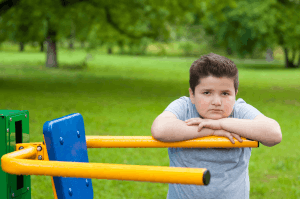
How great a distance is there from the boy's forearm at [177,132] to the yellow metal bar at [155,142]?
0.9 inches

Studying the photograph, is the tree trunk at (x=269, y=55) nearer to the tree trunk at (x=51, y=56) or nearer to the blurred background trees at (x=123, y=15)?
the blurred background trees at (x=123, y=15)

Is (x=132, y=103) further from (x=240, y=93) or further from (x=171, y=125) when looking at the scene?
(x=171, y=125)

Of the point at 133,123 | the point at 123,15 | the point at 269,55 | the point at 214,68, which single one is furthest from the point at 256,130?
the point at 269,55

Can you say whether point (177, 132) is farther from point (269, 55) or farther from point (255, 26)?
point (269, 55)

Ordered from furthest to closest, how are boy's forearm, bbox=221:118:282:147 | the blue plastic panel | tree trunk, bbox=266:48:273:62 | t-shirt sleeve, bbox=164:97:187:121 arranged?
tree trunk, bbox=266:48:273:62
t-shirt sleeve, bbox=164:97:187:121
boy's forearm, bbox=221:118:282:147
the blue plastic panel

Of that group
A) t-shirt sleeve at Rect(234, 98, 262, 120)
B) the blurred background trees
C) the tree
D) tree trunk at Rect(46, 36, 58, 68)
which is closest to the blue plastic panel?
t-shirt sleeve at Rect(234, 98, 262, 120)

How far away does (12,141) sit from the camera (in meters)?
1.60

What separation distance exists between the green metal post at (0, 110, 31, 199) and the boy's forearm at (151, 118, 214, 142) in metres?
0.61

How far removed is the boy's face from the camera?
5.68 feet

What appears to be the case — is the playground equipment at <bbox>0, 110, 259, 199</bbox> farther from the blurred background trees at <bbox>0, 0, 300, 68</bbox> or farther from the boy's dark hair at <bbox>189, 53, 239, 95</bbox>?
the blurred background trees at <bbox>0, 0, 300, 68</bbox>

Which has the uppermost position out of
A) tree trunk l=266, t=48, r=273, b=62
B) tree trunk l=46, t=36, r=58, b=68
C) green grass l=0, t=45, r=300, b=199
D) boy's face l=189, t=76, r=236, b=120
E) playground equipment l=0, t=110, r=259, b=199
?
tree trunk l=266, t=48, r=273, b=62

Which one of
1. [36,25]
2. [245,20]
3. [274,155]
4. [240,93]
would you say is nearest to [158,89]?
[240,93]

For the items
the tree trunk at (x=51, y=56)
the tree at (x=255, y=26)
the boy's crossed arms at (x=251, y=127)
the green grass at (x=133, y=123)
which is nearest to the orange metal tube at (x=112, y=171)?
the boy's crossed arms at (x=251, y=127)

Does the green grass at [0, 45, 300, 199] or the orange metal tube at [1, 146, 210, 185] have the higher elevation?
the orange metal tube at [1, 146, 210, 185]
